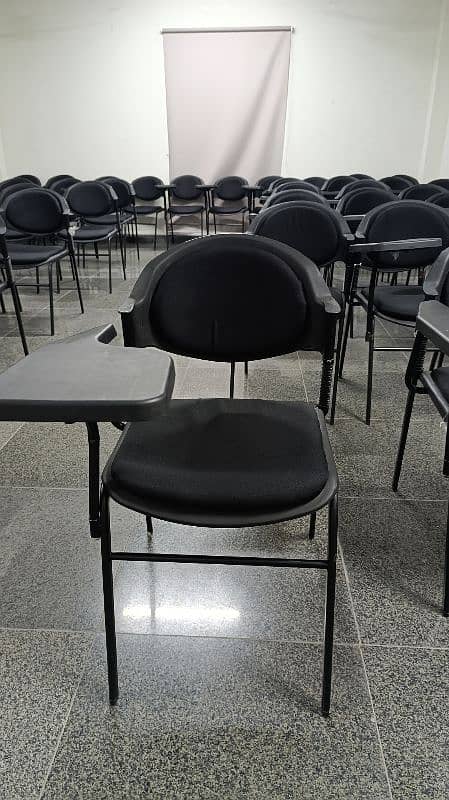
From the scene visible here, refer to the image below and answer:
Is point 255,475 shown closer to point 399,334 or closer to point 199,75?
point 399,334

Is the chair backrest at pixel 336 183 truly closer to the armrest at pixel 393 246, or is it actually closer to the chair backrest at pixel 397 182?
the chair backrest at pixel 397 182

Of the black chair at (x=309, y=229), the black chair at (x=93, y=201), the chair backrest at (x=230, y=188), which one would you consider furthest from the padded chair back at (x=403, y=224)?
the chair backrest at (x=230, y=188)

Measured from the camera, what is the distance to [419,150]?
650 centimetres

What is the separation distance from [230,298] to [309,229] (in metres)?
1.31

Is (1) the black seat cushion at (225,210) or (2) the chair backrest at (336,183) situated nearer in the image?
(2) the chair backrest at (336,183)

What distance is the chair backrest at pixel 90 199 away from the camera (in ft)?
15.0

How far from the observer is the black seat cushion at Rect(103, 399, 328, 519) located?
2.99 feet

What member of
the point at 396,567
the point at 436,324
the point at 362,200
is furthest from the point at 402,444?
the point at 362,200

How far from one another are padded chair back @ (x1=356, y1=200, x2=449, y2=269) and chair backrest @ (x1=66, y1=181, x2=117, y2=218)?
9.40ft

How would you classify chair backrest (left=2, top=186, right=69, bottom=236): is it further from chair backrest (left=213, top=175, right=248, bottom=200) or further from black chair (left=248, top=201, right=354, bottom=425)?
chair backrest (left=213, top=175, right=248, bottom=200)

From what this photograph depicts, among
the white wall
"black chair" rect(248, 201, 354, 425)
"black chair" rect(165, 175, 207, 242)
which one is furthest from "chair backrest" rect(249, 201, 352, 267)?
the white wall

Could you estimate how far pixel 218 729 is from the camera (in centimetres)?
103

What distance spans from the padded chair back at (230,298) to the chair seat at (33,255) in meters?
2.24

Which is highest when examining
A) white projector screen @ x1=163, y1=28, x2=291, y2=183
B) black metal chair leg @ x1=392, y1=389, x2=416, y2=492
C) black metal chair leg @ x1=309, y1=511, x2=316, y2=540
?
white projector screen @ x1=163, y1=28, x2=291, y2=183
